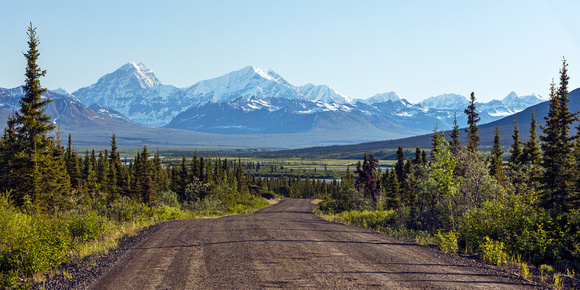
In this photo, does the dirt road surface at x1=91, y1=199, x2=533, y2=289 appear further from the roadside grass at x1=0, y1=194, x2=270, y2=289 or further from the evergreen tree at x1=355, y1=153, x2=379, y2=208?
the evergreen tree at x1=355, y1=153, x2=379, y2=208

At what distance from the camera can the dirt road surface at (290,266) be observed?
381 inches

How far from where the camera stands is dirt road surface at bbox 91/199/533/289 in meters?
9.68

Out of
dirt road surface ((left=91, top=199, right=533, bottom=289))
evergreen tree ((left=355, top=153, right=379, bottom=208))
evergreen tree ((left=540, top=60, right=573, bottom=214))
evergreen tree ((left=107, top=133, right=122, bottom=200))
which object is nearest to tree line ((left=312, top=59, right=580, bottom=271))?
evergreen tree ((left=540, top=60, right=573, bottom=214))

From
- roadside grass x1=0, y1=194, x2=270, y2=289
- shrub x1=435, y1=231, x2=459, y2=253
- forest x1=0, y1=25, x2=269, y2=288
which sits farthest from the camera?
shrub x1=435, y1=231, x2=459, y2=253

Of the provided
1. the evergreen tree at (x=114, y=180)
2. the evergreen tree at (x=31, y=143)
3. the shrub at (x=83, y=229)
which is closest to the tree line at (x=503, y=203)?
the shrub at (x=83, y=229)

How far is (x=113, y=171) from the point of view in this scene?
67.5 meters

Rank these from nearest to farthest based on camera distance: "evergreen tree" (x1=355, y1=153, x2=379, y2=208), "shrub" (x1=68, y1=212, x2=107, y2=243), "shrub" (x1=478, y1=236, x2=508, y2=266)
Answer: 1. "shrub" (x1=478, y1=236, x2=508, y2=266)
2. "shrub" (x1=68, y1=212, x2=107, y2=243)
3. "evergreen tree" (x1=355, y1=153, x2=379, y2=208)

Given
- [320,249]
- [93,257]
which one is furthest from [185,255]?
[320,249]

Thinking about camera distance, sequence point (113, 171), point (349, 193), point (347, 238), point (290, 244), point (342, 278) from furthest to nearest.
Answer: point (113, 171), point (349, 193), point (347, 238), point (290, 244), point (342, 278)

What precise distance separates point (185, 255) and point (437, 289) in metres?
7.40

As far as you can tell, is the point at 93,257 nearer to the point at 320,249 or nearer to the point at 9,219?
the point at 9,219

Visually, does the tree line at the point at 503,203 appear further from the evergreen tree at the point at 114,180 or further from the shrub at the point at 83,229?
the evergreen tree at the point at 114,180

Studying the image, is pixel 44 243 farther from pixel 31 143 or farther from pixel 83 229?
pixel 31 143

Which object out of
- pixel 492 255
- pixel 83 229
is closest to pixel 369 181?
pixel 492 255
